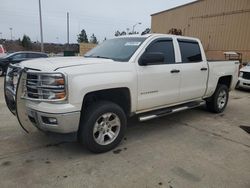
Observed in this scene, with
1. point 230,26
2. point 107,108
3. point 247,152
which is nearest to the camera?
point 107,108

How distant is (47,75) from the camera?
9.86ft

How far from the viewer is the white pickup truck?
3057 mm

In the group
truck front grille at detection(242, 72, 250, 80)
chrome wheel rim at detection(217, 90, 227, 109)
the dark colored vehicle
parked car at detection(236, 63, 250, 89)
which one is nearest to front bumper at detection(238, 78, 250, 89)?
parked car at detection(236, 63, 250, 89)

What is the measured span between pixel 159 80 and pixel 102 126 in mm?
1369

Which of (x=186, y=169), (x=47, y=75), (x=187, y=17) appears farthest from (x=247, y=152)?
(x=187, y=17)

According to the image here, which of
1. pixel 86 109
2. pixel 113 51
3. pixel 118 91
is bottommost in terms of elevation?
pixel 86 109

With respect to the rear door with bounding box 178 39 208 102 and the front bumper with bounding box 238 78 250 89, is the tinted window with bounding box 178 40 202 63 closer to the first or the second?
the rear door with bounding box 178 39 208 102

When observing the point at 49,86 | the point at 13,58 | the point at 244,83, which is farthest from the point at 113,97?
the point at 13,58

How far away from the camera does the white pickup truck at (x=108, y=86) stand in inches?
120

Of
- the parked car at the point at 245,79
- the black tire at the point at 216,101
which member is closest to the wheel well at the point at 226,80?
the black tire at the point at 216,101

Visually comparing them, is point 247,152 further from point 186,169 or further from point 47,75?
point 47,75

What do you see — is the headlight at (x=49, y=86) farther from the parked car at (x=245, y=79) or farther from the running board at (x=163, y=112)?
the parked car at (x=245, y=79)

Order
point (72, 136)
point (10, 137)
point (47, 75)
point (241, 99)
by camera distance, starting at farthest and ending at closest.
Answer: point (241, 99) → point (10, 137) → point (72, 136) → point (47, 75)

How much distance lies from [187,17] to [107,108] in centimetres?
2025
